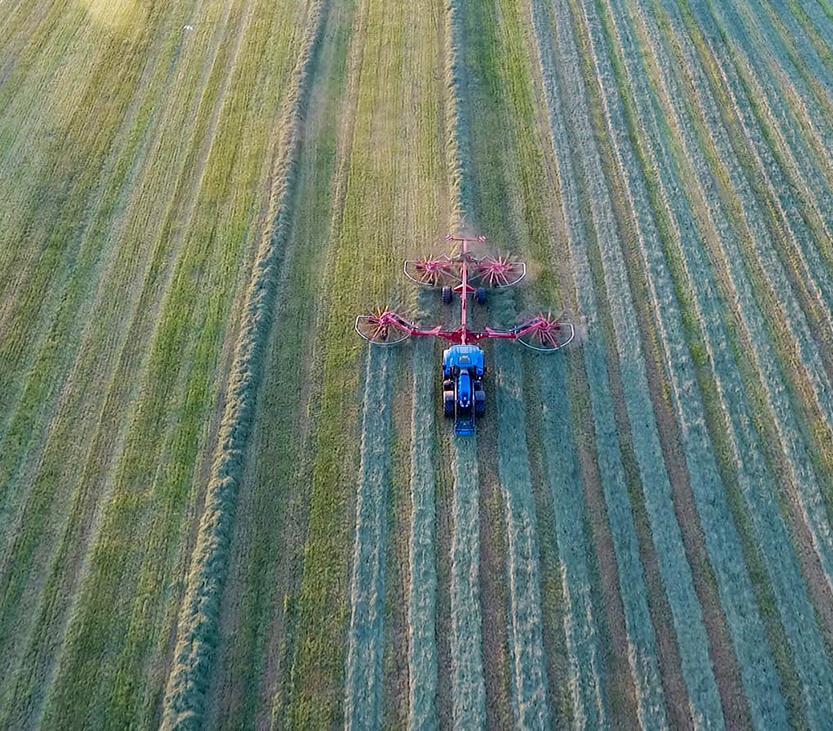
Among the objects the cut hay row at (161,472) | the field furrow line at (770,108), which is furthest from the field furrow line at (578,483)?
the cut hay row at (161,472)

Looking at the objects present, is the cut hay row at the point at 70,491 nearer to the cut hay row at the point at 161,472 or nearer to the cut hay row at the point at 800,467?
the cut hay row at the point at 161,472

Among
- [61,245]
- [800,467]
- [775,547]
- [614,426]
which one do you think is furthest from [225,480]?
[800,467]

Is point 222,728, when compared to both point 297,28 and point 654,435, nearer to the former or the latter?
point 654,435

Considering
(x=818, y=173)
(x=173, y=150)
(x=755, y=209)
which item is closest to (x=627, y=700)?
(x=755, y=209)

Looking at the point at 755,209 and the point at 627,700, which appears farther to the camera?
the point at 755,209

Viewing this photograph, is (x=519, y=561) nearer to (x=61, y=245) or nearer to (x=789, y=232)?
(x=789, y=232)

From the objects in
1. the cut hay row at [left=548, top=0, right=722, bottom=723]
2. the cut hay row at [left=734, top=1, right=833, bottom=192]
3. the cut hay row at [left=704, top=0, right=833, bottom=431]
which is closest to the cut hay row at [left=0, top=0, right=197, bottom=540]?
the cut hay row at [left=548, top=0, right=722, bottom=723]

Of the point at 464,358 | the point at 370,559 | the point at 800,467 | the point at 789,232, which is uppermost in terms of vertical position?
the point at 789,232
